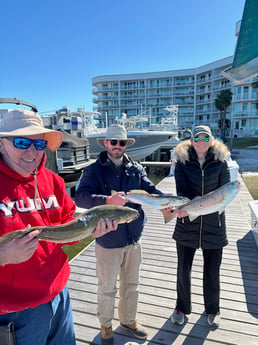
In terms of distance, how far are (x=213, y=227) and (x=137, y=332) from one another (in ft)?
4.96

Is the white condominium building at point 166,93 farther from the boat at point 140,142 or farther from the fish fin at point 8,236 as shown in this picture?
the fish fin at point 8,236

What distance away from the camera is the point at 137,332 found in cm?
271

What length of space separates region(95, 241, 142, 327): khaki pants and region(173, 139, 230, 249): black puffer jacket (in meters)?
0.64

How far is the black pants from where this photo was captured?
2.75 m

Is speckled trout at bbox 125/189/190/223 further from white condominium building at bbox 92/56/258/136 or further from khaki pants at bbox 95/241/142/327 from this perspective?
white condominium building at bbox 92/56/258/136

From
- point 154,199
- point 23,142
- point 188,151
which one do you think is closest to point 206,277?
point 154,199

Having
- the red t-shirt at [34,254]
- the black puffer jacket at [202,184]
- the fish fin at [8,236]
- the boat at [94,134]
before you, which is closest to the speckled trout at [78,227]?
the fish fin at [8,236]

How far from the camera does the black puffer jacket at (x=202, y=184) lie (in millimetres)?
2689

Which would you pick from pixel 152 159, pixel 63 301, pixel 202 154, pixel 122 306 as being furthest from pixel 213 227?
pixel 152 159

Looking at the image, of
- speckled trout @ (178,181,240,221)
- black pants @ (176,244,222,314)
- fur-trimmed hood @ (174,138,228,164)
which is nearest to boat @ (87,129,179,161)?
fur-trimmed hood @ (174,138,228,164)

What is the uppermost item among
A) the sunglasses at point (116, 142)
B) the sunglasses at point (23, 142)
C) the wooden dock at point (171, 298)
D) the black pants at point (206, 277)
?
the sunglasses at point (23, 142)

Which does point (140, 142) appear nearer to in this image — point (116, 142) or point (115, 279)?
point (116, 142)

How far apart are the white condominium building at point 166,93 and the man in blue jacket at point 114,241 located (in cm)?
6419

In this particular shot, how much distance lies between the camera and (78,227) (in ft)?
5.47
